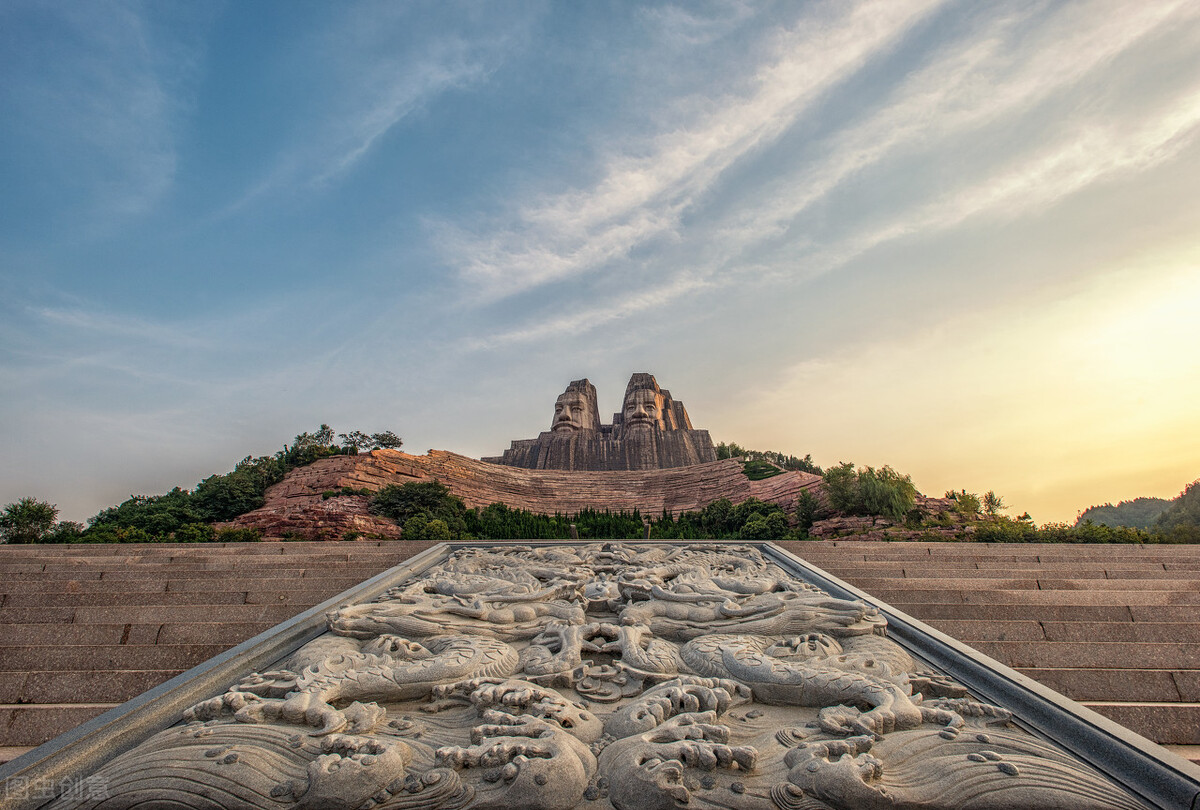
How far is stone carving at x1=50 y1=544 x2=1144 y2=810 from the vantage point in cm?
173

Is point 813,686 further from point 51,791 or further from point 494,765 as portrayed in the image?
point 51,791

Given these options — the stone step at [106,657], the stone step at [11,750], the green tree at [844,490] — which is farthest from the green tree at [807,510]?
the stone step at [11,750]

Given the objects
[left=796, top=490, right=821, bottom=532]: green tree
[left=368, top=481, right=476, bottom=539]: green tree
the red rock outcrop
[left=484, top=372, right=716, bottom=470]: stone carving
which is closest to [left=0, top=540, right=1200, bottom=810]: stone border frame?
the red rock outcrop

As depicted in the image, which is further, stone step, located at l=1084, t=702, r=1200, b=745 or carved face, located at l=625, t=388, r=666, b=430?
carved face, located at l=625, t=388, r=666, b=430

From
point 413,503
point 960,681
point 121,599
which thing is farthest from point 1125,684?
point 413,503

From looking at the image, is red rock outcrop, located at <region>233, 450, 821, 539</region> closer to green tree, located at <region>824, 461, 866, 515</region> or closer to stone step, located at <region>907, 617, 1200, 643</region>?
green tree, located at <region>824, 461, 866, 515</region>

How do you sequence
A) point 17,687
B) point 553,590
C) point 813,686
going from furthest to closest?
point 553,590 → point 17,687 → point 813,686

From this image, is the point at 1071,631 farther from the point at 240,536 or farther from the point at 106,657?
the point at 240,536

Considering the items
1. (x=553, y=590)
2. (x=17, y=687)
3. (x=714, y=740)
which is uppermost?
(x=553, y=590)

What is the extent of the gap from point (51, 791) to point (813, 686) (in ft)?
8.20

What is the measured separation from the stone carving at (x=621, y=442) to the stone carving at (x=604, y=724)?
22.5 metres

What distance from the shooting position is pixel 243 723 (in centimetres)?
216

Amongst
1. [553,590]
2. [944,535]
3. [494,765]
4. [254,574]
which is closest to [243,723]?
[494,765]

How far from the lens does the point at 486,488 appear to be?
59.8 ft
